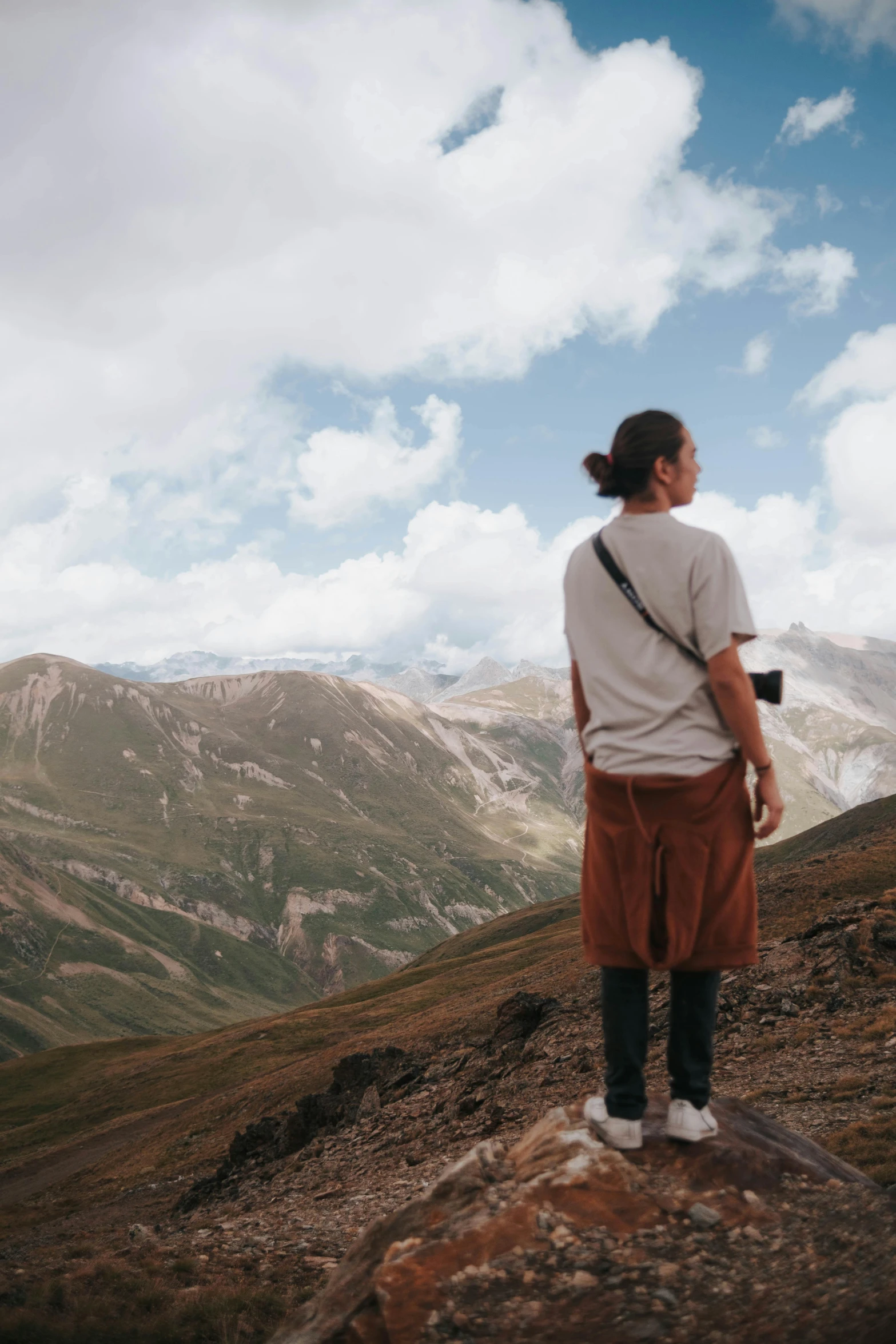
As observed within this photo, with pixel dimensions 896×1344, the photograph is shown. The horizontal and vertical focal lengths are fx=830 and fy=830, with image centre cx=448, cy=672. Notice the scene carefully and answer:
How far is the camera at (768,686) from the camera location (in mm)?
5668

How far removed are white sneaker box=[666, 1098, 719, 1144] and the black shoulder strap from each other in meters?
3.32

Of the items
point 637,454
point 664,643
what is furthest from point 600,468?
point 664,643

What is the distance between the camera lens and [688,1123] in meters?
6.13

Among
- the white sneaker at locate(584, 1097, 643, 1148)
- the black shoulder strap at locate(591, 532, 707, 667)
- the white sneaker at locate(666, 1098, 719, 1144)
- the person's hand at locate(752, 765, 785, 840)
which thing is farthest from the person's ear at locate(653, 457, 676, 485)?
the white sneaker at locate(584, 1097, 643, 1148)

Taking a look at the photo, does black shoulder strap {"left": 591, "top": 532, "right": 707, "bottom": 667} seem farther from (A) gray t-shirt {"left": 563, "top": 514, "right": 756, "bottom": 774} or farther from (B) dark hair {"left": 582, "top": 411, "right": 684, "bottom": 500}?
(B) dark hair {"left": 582, "top": 411, "right": 684, "bottom": 500}

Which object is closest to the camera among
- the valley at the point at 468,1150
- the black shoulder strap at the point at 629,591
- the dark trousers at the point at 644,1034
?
the valley at the point at 468,1150

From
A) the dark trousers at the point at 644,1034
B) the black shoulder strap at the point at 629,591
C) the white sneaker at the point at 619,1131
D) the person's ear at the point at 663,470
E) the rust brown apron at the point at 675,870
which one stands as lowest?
the white sneaker at the point at 619,1131

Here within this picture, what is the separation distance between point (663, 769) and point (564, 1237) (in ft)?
10.3

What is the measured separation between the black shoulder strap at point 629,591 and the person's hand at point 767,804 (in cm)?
87

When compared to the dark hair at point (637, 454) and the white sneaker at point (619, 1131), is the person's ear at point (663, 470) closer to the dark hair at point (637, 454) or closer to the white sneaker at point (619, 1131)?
the dark hair at point (637, 454)

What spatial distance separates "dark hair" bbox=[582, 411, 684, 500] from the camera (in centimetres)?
609

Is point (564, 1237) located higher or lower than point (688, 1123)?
lower

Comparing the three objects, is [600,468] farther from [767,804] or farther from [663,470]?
[767,804]

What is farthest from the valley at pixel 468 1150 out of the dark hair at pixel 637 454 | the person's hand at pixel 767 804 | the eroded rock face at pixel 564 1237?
the dark hair at pixel 637 454
